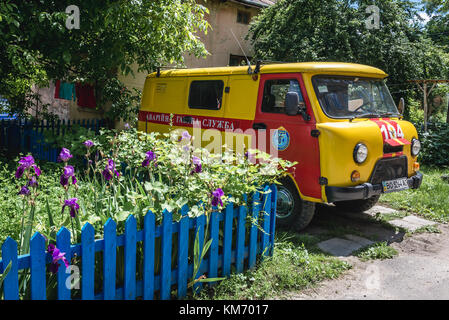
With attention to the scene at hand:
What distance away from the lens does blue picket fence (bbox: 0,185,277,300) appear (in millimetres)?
2434

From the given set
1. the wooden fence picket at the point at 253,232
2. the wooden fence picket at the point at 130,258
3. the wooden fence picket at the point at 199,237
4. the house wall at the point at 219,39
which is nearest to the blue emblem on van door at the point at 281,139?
the wooden fence picket at the point at 253,232

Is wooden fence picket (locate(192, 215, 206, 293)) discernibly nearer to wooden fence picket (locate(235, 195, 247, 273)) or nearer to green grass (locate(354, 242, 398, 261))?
wooden fence picket (locate(235, 195, 247, 273))

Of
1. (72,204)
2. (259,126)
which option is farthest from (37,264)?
(259,126)

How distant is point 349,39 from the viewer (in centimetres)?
1265

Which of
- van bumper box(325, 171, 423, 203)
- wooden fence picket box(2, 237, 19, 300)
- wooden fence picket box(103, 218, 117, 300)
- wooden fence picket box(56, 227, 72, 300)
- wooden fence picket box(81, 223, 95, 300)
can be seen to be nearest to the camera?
wooden fence picket box(2, 237, 19, 300)

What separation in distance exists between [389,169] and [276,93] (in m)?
1.84

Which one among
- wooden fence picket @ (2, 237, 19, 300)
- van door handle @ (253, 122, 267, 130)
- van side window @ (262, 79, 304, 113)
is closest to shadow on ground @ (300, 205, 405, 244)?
van door handle @ (253, 122, 267, 130)

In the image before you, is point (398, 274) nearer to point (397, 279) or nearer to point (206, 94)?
point (397, 279)

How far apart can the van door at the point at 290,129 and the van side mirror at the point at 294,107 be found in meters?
0.05

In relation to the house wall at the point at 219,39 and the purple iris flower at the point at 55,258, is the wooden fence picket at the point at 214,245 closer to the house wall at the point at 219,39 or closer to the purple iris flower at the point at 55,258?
the purple iris flower at the point at 55,258

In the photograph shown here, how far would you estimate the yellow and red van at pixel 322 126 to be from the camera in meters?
4.82

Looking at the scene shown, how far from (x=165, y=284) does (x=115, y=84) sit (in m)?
7.18

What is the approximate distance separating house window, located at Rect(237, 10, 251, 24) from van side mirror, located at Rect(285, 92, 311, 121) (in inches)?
442
